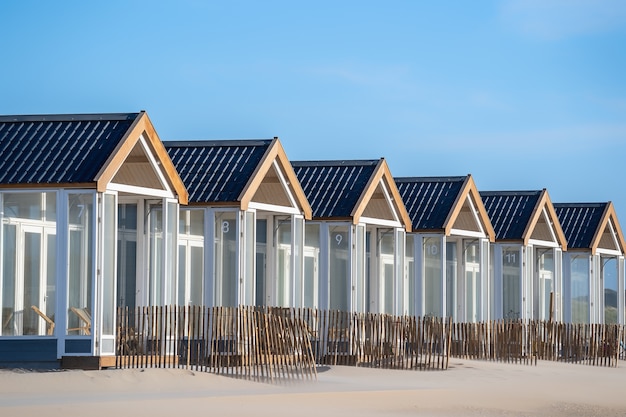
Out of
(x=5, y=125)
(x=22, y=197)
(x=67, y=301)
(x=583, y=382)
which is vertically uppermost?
(x=5, y=125)

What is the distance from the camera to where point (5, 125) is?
919 inches

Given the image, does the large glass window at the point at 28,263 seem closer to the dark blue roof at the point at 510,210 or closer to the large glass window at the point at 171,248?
the large glass window at the point at 171,248

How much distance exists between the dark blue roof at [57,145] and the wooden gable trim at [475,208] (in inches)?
479

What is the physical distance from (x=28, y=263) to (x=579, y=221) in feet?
76.6

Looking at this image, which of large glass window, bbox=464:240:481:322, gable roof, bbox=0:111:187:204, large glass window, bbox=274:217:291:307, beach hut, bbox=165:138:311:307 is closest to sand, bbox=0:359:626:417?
beach hut, bbox=165:138:311:307

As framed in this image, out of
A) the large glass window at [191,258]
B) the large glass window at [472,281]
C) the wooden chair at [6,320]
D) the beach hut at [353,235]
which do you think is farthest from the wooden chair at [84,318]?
the large glass window at [472,281]

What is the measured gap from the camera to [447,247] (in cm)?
3550

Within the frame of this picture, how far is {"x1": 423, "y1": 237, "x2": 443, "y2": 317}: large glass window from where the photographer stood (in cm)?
3347

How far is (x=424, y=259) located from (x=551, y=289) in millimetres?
7961

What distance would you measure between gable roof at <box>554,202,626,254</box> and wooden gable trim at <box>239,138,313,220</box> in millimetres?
14473

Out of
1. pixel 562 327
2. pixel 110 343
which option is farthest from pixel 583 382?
pixel 110 343

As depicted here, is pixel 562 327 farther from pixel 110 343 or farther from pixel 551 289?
pixel 110 343

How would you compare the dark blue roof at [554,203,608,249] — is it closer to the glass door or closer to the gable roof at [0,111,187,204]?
the glass door

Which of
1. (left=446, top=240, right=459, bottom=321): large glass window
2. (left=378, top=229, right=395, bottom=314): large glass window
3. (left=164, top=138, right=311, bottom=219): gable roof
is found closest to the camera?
(left=164, top=138, right=311, bottom=219): gable roof
